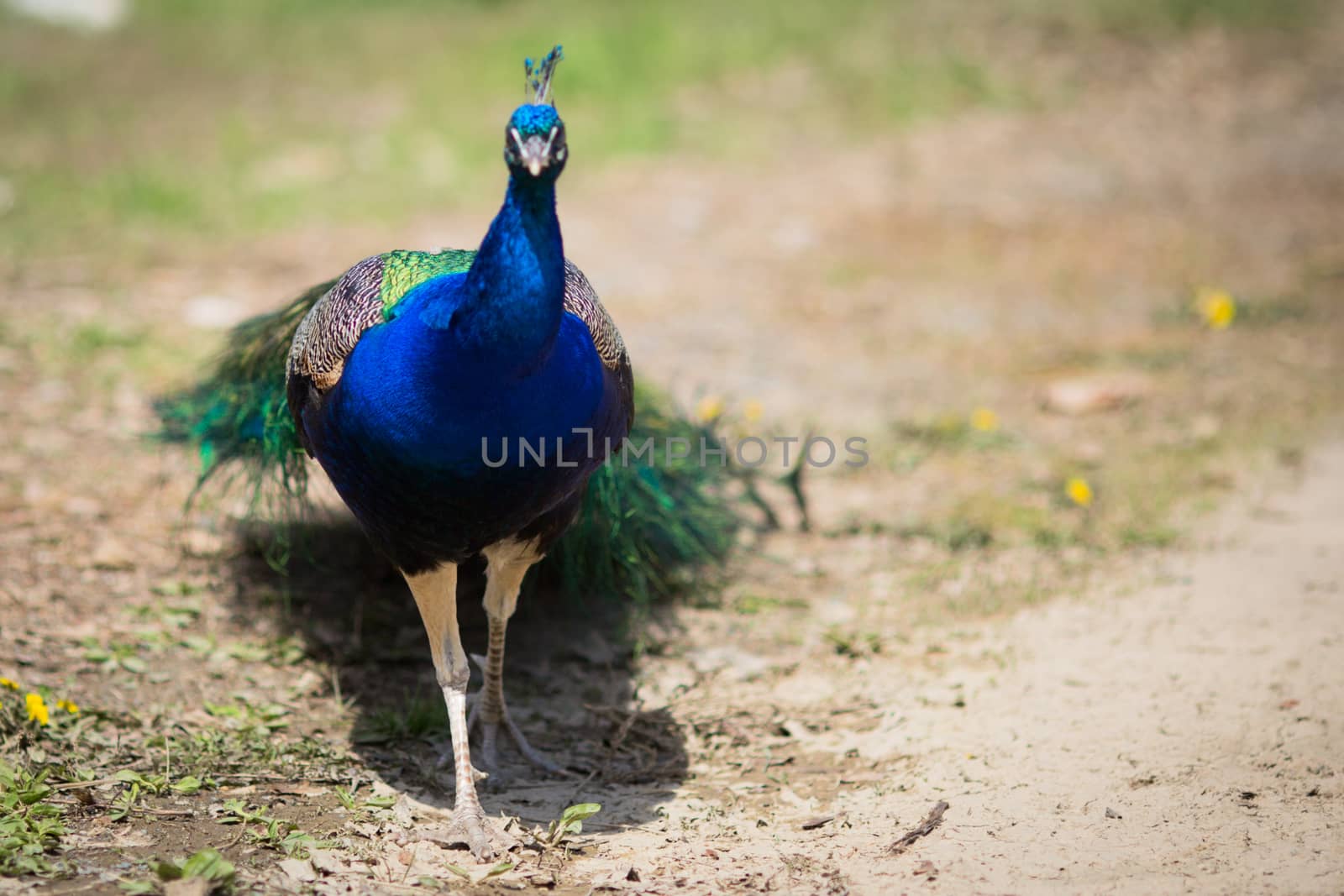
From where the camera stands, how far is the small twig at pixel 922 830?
3158 millimetres

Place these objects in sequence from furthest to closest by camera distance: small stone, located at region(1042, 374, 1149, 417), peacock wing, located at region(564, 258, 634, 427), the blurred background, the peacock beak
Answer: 1. small stone, located at region(1042, 374, 1149, 417)
2. the blurred background
3. peacock wing, located at region(564, 258, 634, 427)
4. the peacock beak

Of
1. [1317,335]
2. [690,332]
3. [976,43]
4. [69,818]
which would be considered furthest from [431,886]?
[976,43]

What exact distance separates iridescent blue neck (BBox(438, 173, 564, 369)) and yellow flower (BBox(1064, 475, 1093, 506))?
10.4 ft

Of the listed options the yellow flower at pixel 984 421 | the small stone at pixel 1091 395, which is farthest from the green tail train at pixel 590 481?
the small stone at pixel 1091 395

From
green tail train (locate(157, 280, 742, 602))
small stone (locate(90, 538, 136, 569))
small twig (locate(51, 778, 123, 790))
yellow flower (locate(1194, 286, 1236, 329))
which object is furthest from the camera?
yellow flower (locate(1194, 286, 1236, 329))

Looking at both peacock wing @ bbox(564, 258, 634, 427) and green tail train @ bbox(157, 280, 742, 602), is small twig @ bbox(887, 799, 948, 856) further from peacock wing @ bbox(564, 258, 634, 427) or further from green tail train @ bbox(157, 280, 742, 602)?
green tail train @ bbox(157, 280, 742, 602)

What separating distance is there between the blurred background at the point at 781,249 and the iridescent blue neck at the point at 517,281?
1.64 metres

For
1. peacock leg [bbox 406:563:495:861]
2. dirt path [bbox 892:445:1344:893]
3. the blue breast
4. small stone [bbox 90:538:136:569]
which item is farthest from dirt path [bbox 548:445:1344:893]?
small stone [bbox 90:538:136:569]

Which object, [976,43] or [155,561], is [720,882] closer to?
[155,561]

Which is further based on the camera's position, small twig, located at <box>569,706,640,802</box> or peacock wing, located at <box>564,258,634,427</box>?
small twig, located at <box>569,706,640,802</box>

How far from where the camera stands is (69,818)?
10.4 ft

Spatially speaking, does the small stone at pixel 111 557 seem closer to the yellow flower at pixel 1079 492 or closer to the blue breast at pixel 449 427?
the blue breast at pixel 449 427

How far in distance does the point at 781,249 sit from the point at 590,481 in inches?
200

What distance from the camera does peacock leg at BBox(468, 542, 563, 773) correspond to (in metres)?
3.82
